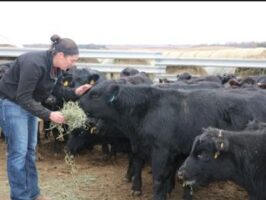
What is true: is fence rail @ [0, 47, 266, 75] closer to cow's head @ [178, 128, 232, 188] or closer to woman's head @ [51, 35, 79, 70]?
woman's head @ [51, 35, 79, 70]

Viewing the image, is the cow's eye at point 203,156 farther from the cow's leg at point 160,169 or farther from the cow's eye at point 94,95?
the cow's eye at point 94,95

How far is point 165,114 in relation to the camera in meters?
6.79

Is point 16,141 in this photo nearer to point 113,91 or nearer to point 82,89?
point 82,89

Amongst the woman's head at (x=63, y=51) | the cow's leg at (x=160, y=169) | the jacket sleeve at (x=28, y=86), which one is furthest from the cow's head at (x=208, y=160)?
the jacket sleeve at (x=28, y=86)

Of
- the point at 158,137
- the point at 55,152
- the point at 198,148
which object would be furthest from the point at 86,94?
the point at 55,152

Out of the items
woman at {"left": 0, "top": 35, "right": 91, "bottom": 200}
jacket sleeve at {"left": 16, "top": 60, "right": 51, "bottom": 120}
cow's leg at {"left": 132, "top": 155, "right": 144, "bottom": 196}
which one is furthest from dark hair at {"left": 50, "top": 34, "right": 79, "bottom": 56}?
cow's leg at {"left": 132, "top": 155, "right": 144, "bottom": 196}

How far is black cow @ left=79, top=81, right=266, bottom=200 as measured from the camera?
6758 millimetres

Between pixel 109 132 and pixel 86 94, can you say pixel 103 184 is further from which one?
pixel 86 94

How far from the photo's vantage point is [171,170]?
693 cm

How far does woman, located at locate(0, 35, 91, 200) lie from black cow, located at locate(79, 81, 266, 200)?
3.61 feet

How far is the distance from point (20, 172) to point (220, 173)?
250 cm

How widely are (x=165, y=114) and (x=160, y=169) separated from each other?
30.7 inches

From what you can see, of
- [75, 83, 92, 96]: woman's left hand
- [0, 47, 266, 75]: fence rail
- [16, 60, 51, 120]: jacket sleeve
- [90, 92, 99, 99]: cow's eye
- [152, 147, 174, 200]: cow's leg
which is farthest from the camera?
[0, 47, 266, 75]: fence rail


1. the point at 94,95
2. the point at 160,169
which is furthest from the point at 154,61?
the point at 160,169
